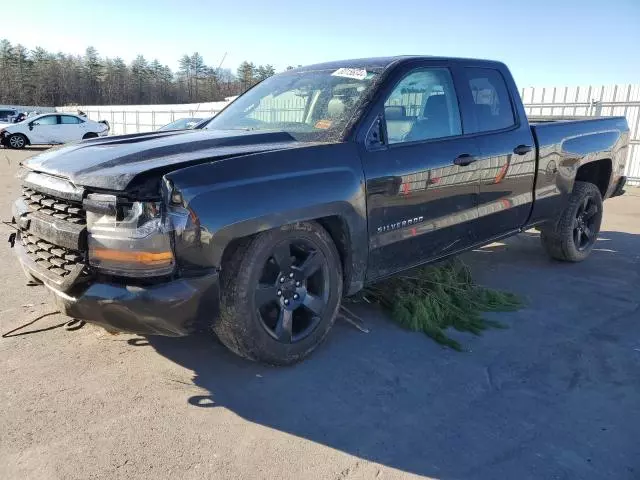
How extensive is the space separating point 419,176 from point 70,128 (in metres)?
24.1

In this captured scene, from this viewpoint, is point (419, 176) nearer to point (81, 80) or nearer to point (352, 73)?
point (352, 73)

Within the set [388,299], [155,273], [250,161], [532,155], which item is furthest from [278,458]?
[532,155]

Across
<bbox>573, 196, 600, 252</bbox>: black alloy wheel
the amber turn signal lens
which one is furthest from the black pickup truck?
<bbox>573, 196, 600, 252</bbox>: black alloy wheel

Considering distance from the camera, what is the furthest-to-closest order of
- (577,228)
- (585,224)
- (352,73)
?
(585,224)
(577,228)
(352,73)

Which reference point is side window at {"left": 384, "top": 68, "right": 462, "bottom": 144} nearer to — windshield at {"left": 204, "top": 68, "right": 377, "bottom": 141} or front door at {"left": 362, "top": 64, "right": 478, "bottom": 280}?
front door at {"left": 362, "top": 64, "right": 478, "bottom": 280}

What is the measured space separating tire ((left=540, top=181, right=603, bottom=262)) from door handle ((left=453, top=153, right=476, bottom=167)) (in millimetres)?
2113

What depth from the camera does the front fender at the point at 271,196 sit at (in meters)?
2.66

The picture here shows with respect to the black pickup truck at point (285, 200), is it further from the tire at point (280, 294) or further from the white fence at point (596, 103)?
the white fence at point (596, 103)

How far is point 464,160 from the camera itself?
3.98 metres

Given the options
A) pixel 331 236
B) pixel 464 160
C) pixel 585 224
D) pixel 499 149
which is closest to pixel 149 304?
pixel 331 236

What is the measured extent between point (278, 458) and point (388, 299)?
2026mm

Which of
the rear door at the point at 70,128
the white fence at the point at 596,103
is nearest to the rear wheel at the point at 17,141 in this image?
the rear door at the point at 70,128

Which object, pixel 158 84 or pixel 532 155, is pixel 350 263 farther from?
pixel 158 84

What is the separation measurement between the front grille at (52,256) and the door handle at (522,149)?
139 inches
